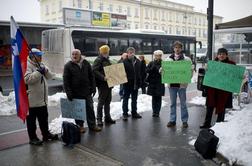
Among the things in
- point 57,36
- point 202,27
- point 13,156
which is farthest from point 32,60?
point 202,27

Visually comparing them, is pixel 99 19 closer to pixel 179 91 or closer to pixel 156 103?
pixel 156 103

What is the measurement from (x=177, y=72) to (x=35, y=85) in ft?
Result: 11.0

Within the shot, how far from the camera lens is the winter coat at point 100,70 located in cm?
771

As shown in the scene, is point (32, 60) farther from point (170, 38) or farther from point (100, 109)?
point (170, 38)

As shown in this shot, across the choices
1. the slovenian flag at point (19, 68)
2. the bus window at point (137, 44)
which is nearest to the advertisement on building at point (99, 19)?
the bus window at point (137, 44)

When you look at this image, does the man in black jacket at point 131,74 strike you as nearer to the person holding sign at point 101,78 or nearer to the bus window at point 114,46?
the person holding sign at point 101,78

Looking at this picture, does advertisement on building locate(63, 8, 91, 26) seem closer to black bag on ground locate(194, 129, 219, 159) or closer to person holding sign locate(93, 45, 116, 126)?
person holding sign locate(93, 45, 116, 126)

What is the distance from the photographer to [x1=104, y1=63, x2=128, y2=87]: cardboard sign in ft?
25.6

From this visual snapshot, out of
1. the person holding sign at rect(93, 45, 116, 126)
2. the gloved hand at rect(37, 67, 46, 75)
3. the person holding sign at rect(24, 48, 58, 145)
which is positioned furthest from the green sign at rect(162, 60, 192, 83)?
the gloved hand at rect(37, 67, 46, 75)

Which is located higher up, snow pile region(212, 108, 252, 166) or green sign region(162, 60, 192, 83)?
green sign region(162, 60, 192, 83)

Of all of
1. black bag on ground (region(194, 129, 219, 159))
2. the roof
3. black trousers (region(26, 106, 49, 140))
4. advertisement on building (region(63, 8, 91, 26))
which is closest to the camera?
black bag on ground (region(194, 129, 219, 159))

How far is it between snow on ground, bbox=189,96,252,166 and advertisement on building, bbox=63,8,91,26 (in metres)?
20.4

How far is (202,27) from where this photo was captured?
3841 inches

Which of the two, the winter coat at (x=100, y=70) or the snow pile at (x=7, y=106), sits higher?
the winter coat at (x=100, y=70)
